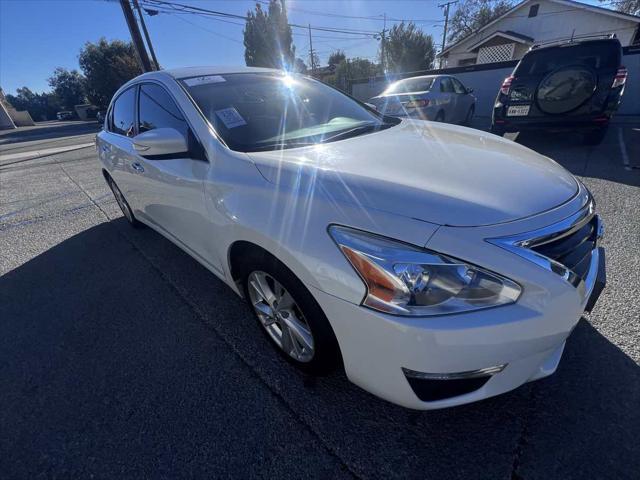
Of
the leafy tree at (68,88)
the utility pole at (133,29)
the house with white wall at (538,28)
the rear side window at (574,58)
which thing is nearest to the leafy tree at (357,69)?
the house with white wall at (538,28)

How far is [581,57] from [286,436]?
286 inches

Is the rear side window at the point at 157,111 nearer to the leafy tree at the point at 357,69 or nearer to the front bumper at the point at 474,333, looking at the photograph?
the front bumper at the point at 474,333

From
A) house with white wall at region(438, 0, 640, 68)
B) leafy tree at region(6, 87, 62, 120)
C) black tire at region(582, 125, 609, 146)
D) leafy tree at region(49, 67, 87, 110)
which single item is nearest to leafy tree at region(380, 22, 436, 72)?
house with white wall at region(438, 0, 640, 68)

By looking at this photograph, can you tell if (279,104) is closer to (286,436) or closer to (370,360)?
(370,360)

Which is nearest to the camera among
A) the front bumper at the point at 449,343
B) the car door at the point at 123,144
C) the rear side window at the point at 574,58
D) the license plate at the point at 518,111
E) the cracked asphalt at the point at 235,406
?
the front bumper at the point at 449,343

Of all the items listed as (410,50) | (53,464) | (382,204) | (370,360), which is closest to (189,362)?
(53,464)

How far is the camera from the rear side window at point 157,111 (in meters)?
2.06

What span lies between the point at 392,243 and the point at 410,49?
35.2 metres

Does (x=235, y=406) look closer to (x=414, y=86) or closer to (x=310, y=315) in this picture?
(x=310, y=315)

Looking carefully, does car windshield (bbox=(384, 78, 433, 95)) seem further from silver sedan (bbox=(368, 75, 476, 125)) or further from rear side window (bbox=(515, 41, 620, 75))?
rear side window (bbox=(515, 41, 620, 75))

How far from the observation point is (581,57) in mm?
5383

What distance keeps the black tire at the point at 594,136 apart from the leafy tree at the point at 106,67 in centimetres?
3533

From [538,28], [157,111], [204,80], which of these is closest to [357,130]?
[204,80]

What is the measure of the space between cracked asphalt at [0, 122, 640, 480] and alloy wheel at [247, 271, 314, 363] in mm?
181
